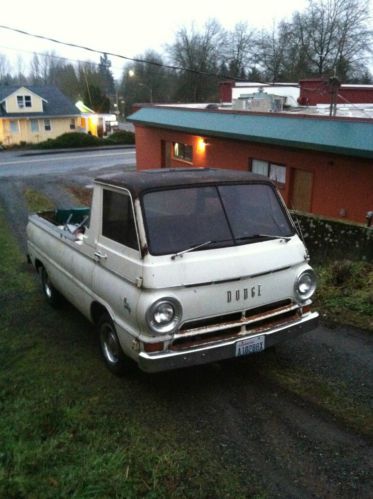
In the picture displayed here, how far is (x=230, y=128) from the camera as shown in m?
15.7

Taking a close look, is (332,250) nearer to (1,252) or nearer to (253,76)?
(1,252)

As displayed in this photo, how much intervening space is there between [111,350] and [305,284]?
2271mm

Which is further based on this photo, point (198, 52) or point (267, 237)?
point (198, 52)

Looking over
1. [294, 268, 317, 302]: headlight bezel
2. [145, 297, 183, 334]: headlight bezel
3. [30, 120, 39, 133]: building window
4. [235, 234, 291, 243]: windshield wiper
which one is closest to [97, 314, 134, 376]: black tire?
[145, 297, 183, 334]: headlight bezel

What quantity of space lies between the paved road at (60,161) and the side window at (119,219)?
952 inches

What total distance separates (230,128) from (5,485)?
1400 centimetres

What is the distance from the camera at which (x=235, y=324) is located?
4527 mm

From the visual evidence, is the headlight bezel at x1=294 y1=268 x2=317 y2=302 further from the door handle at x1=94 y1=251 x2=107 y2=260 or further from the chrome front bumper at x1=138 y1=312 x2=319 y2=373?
the door handle at x1=94 y1=251 x2=107 y2=260

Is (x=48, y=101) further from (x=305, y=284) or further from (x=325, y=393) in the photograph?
(x=325, y=393)


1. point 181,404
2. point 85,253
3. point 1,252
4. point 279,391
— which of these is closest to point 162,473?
point 181,404

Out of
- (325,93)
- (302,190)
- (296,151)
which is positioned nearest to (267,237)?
(296,151)

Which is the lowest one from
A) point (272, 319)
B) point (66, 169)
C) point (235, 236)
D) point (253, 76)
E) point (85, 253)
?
point (66, 169)

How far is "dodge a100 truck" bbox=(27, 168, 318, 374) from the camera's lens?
429cm

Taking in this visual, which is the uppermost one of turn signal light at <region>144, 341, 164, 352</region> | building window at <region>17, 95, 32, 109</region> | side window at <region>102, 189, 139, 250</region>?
building window at <region>17, 95, 32, 109</region>
